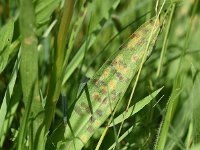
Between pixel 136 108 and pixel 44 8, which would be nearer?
pixel 136 108

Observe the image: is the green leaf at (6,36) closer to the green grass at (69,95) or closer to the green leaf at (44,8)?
the green grass at (69,95)

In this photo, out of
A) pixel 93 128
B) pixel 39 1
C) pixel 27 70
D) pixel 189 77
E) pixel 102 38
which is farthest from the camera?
pixel 102 38

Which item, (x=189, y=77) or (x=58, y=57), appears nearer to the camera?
(x=58, y=57)

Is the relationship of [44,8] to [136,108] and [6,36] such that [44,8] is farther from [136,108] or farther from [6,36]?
[136,108]

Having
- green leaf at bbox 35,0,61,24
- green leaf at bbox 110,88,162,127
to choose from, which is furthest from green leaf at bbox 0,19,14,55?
green leaf at bbox 110,88,162,127

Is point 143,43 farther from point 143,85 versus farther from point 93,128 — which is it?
point 143,85

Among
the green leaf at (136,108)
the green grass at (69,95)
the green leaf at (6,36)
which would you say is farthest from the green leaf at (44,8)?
the green leaf at (136,108)

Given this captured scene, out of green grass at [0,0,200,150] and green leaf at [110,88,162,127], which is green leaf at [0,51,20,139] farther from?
green leaf at [110,88,162,127]

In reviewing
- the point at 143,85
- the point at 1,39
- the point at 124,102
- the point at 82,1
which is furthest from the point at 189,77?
the point at 1,39

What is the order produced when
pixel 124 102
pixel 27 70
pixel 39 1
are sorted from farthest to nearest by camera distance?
pixel 124 102, pixel 39 1, pixel 27 70

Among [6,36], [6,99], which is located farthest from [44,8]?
[6,99]

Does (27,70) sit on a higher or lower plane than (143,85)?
higher
